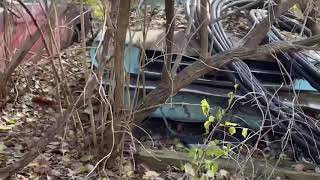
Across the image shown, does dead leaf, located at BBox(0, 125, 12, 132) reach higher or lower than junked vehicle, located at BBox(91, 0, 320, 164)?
lower

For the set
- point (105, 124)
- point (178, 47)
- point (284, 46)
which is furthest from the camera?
point (178, 47)

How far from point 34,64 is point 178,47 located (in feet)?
4.38

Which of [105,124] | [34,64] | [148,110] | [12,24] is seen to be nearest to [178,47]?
[148,110]

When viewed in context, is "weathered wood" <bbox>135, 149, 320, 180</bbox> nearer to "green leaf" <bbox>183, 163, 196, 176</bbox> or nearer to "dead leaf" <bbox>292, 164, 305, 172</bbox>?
"dead leaf" <bbox>292, 164, 305, 172</bbox>

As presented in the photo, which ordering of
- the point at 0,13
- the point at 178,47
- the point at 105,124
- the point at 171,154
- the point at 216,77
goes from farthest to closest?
the point at 0,13
the point at 216,77
the point at 171,154
the point at 178,47
the point at 105,124

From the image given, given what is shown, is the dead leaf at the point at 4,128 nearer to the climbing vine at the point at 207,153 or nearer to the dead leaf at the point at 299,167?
the climbing vine at the point at 207,153

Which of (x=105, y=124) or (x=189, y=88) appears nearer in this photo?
(x=105, y=124)

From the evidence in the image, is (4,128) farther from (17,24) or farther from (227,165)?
(227,165)

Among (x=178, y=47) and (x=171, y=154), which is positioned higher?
(x=178, y=47)

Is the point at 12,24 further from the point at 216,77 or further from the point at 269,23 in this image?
the point at 269,23

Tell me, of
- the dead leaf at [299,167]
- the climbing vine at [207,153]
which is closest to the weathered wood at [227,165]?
the dead leaf at [299,167]

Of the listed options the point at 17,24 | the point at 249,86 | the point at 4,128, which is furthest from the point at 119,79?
the point at 17,24

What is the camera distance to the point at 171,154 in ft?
14.5

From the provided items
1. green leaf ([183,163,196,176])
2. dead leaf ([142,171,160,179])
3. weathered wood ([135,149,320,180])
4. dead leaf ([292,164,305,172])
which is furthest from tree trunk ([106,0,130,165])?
dead leaf ([292,164,305,172])
